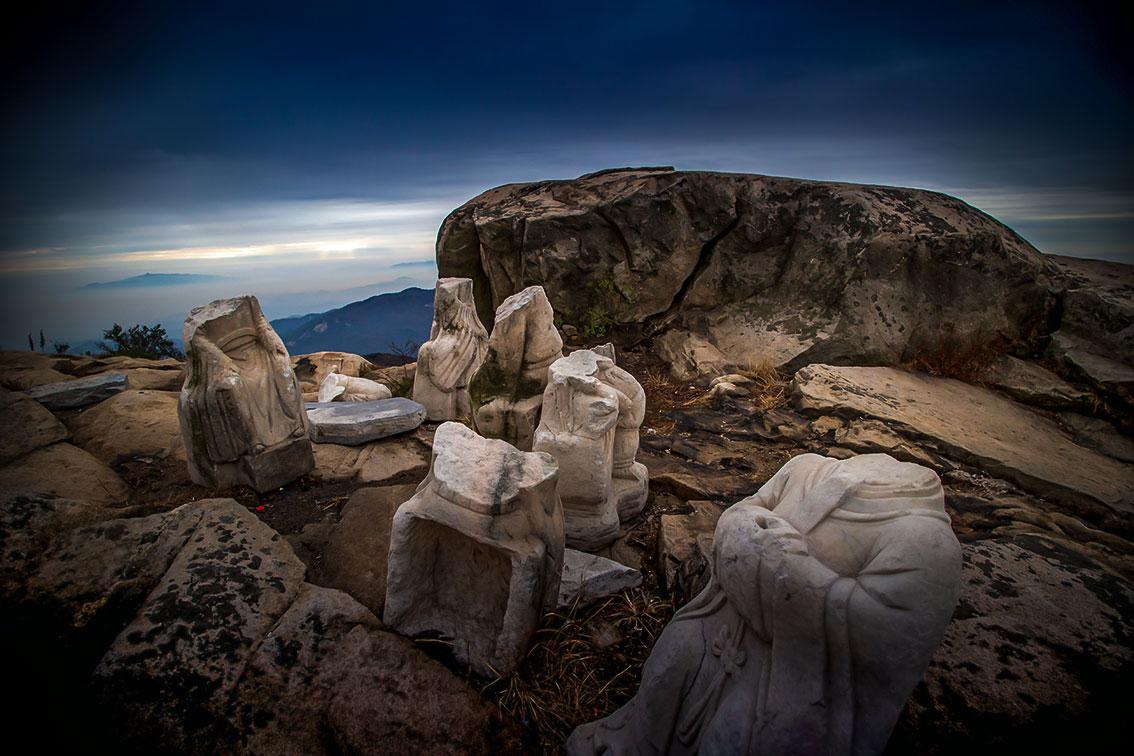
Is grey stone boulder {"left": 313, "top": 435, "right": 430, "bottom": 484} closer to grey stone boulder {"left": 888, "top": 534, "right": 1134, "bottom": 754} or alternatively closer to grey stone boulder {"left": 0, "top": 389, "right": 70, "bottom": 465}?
grey stone boulder {"left": 0, "top": 389, "right": 70, "bottom": 465}

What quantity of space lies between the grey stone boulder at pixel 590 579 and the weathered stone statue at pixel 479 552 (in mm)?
275

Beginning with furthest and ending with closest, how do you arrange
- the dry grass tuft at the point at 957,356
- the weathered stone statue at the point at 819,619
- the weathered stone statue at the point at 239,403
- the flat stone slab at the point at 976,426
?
the dry grass tuft at the point at 957,356, the flat stone slab at the point at 976,426, the weathered stone statue at the point at 239,403, the weathered stone statue at the point at 819,619

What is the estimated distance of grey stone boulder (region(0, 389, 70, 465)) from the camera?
4613 mm

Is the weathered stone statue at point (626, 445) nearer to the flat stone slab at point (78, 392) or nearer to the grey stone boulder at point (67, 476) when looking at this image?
the grey stone boulder at point (67, 476)

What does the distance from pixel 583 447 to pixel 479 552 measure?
1.06 meters

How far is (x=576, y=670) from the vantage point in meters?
2.50

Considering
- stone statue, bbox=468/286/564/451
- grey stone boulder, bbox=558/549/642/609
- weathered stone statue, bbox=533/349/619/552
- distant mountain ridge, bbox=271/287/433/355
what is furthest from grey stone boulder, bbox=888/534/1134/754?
distant mountain ridge, bbox=271/287/433/355

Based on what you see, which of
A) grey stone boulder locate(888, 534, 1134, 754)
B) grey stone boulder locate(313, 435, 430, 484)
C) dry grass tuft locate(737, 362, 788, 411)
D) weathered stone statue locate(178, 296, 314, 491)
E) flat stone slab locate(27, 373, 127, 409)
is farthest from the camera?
dry grass tuft locate(737, 362, 788, 411)

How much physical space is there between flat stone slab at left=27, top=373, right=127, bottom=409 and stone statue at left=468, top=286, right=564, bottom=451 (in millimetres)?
4487

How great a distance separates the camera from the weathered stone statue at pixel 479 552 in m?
2.35

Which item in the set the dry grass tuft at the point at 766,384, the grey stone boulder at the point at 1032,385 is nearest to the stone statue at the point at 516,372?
the dry grass tuft at the point at 766,384

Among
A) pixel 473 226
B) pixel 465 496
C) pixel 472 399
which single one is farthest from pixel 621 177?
pixel 465 496

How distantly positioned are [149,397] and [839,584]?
6.89m

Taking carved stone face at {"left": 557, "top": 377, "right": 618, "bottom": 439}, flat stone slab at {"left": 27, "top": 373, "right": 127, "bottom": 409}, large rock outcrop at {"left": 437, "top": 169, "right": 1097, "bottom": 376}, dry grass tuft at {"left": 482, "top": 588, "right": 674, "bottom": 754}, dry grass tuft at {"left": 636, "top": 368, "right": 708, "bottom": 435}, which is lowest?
dry grass tuft at {"left": 482, "top": 588, "right": 674, "bottom": 754}
